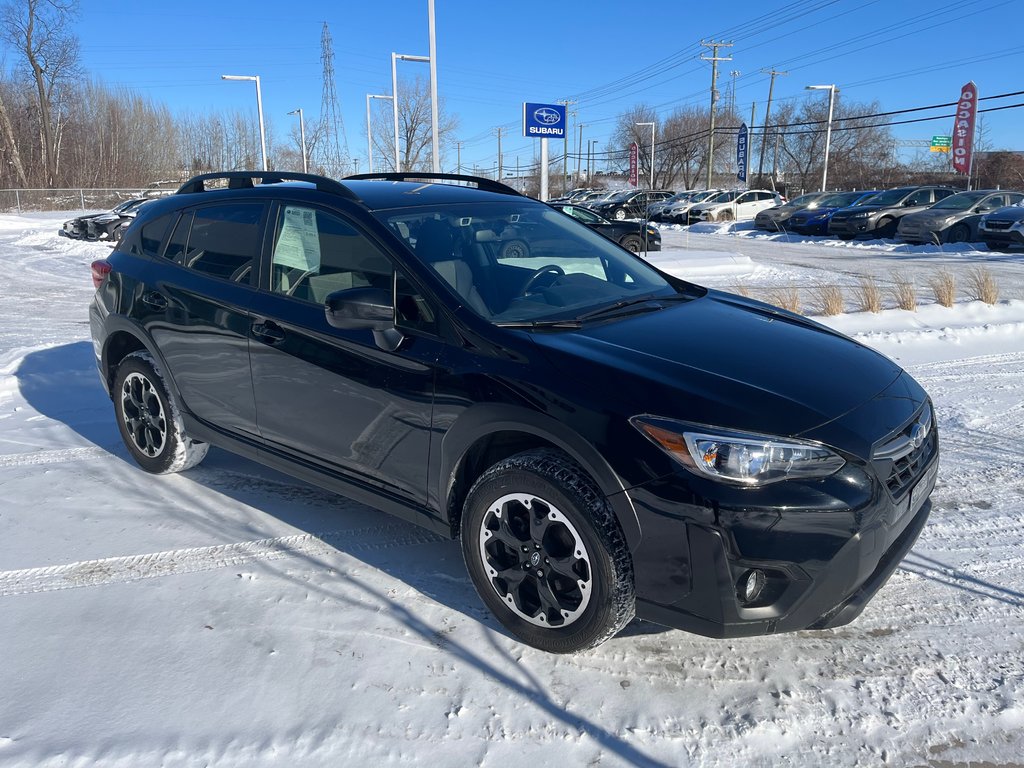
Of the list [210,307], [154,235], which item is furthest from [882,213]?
[210,307]

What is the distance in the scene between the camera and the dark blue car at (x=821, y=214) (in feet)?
87.5

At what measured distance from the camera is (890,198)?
2555cm

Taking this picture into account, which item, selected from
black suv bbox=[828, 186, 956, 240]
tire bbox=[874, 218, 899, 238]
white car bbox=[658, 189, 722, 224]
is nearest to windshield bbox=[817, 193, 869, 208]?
black suv bbox=[828, 186, 956, 240]

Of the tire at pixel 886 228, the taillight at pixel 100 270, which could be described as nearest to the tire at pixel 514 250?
the taillight at pixel 100 270

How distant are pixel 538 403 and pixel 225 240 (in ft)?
7.87

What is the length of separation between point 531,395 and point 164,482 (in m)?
2.96

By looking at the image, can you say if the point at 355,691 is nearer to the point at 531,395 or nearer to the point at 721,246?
the point at 531,395

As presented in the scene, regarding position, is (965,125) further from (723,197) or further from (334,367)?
(334,367)

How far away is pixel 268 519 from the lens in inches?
168

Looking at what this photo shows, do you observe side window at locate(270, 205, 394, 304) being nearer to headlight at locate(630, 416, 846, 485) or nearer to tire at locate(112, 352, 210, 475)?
tire at locate(112, 352, 210, 475)

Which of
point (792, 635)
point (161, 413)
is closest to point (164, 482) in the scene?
point (161, 413)

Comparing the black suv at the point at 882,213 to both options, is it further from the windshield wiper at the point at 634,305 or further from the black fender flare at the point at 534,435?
the black fender flare at the point at 534,435

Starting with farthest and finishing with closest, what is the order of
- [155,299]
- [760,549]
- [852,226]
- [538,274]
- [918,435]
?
1. [852,226]
2. [155,299]
3. [538,274]
4. [918,435]
5. [760,549]

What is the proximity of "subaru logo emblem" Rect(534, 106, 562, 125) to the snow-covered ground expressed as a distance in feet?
51.7
